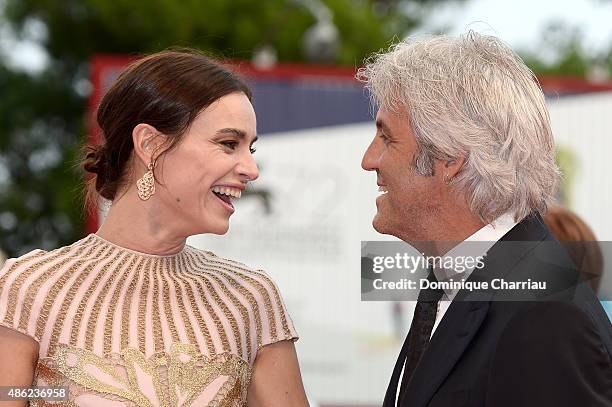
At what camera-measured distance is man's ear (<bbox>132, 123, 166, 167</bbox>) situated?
3.17 m

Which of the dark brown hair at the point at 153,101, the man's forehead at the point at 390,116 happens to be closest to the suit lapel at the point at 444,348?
the man's forehead at the point at 390,116

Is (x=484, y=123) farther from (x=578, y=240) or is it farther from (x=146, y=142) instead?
(x=578, y=240)

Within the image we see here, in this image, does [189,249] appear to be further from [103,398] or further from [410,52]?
[410,52]

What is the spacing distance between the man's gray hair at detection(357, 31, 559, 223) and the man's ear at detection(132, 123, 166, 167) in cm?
75

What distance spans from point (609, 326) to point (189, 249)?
1408 mm

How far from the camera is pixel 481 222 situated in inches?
115

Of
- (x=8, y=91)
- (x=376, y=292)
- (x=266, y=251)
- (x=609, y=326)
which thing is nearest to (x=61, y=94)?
(x=8, y=91)

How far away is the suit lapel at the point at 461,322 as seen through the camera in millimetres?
2719

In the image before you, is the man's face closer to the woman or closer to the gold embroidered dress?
the woman

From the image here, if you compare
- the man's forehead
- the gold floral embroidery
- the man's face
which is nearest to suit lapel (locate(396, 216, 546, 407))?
the man's face

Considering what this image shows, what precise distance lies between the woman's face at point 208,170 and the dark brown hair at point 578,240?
1621 mm

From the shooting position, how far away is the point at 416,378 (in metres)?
2.79

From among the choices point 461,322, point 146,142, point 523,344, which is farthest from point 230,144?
point 523,344

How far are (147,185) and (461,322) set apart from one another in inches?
42.0
